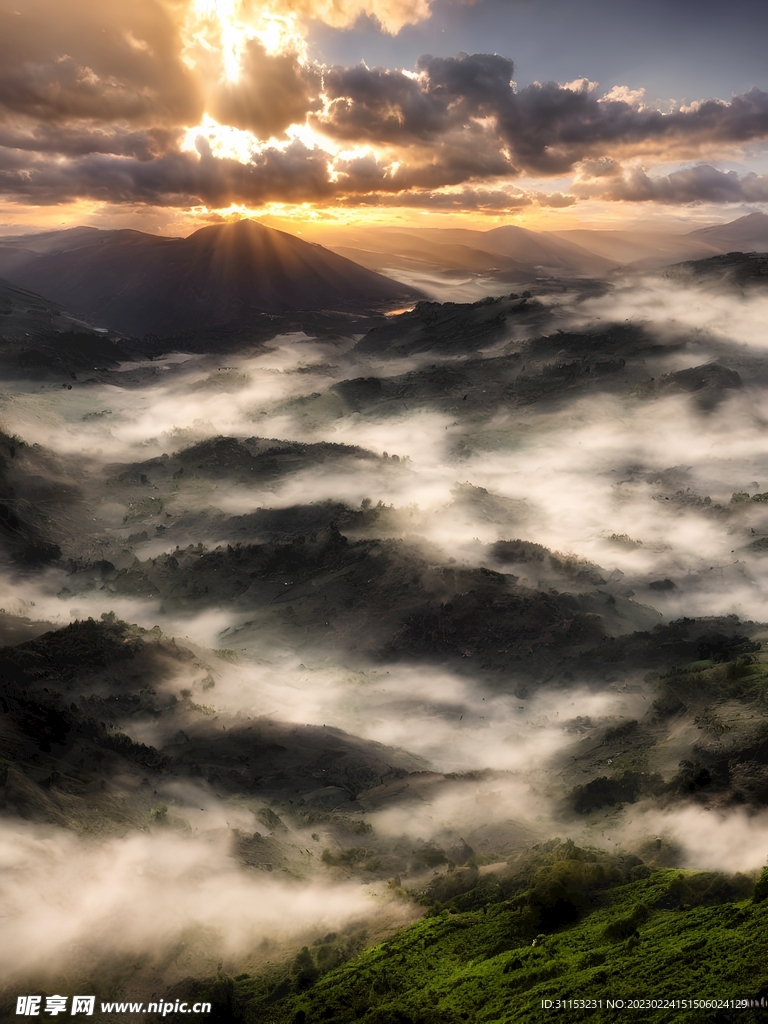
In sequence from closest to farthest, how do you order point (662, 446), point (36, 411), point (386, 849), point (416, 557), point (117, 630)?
point (386, 849), point (117, 630), point (416, 557), point (662, 446), point (36, 411)

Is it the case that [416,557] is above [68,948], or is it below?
above

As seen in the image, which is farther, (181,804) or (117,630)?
(117,630)

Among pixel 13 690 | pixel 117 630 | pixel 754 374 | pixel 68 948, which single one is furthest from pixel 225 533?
pixel 754 374

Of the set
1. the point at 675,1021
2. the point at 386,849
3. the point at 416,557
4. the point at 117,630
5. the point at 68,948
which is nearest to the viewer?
the point at 675,1021

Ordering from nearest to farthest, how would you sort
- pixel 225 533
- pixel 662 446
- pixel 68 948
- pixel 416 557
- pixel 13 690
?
pixel 68 948 → pixel 13 690 → pixel 416 557 → pixel 225 533 → pixel 662 446

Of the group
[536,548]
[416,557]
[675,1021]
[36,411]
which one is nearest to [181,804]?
[675,1021]

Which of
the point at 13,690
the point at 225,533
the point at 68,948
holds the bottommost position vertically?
the point at 68,948

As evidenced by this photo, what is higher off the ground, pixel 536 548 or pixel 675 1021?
pixel 536 548

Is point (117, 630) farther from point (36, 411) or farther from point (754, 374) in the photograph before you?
point (754, 374)

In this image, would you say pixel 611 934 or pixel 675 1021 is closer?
pixel 675 1021

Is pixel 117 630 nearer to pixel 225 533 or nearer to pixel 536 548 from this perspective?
pixel 225 533
